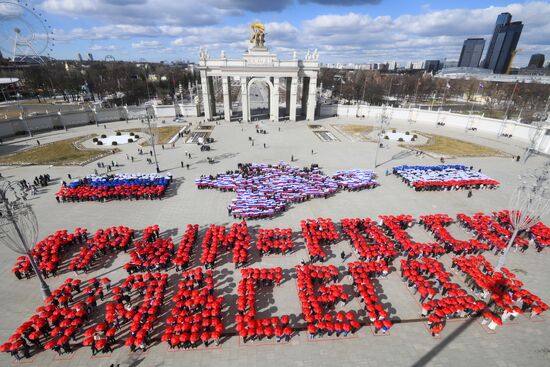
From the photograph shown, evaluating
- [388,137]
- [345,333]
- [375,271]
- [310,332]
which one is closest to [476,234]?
[375,271]

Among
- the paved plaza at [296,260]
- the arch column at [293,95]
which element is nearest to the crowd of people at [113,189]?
the paved plaza at [296,260]

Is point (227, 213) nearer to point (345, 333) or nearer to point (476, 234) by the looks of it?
point (345, 333)

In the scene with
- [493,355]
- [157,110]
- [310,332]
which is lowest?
[493,355]

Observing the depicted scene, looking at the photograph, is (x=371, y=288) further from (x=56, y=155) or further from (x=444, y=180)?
(x=56, y=155)

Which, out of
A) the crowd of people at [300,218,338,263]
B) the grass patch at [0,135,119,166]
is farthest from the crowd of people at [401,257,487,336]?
the grass patch at [0,135,119,166]

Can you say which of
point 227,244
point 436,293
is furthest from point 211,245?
point 436,293

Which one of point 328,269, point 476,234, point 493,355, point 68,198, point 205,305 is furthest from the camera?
point 68,198

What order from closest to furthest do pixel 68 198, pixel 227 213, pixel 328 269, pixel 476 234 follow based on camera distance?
pixel 328 269
pixel 476 234
pixel 227 213
pixel 68 198
